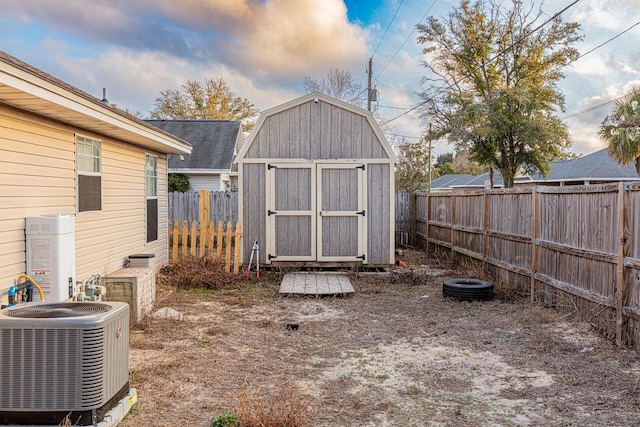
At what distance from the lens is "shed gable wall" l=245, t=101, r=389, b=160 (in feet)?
32.8

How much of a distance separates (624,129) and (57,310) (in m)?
15.3

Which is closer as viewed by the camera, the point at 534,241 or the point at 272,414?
the point at 272,414

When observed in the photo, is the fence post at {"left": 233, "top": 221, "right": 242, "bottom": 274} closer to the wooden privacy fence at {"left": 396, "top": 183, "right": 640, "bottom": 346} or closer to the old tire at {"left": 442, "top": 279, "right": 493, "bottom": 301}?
the old tire at {"left": 442, "top": 279, "right": 493, "bottom": 301}

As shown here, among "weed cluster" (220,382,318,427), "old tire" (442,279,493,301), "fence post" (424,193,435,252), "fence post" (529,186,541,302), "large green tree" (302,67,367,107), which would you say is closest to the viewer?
"weed cluster" (220,382,318,427)

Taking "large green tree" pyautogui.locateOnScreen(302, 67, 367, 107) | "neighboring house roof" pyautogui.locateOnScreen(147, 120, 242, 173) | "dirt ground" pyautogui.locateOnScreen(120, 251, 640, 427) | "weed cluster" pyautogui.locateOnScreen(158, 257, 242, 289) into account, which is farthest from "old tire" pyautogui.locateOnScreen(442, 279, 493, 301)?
"large green tree" pyautogui.locateOnScreen(302, 67, 367, 107)

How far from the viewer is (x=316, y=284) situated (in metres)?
8.51

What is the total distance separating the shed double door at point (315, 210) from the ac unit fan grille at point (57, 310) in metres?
6.65

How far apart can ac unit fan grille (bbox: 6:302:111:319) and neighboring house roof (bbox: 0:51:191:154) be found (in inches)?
69.9

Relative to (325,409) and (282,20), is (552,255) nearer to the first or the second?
(325,409)

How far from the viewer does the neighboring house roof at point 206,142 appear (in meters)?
20.0

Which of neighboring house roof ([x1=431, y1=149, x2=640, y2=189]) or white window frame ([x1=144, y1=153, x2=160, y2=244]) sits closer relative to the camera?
white window frame ([x1=144, y1=153, x2=160, y2=244])

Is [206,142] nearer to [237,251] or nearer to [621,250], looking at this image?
[237,251]

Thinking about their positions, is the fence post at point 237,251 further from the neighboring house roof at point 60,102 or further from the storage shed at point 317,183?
the neighboring house roof at point 60,102

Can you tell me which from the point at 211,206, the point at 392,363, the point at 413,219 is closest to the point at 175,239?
the point at 211,206
